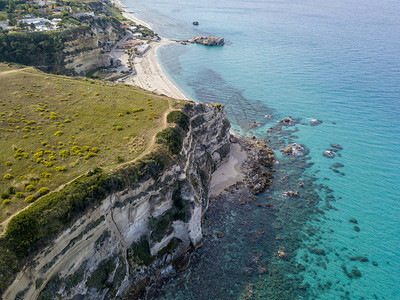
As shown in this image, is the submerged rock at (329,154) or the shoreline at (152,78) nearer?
the submerged rock at (329,154)

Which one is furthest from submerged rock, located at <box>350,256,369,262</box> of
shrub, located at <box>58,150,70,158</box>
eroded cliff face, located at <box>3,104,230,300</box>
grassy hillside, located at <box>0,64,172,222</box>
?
shrub, located at <box>58,150,70,158</box>

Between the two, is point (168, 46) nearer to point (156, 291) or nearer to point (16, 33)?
point (16, 33)

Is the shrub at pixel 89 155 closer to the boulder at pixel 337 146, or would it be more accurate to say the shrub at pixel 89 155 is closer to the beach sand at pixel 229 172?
the beach sand at pixel 229 172

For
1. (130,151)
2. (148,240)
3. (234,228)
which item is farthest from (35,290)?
(234,228)

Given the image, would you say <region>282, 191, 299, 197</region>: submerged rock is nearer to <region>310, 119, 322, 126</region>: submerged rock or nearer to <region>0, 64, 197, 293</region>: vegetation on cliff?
<region>0, 64, 197, 293</region>: vegetation on cliff

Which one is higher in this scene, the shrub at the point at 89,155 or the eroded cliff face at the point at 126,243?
the shrub at the point at 89,155

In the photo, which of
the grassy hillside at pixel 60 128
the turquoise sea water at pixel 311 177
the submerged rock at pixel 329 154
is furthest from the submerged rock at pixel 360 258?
the grassy hillside at pixel 60 128
